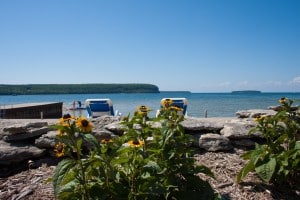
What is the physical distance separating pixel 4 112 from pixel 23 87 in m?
88.8

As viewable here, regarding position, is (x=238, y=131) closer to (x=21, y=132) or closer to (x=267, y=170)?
(x=267, y=170)

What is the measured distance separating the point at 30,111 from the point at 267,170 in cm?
2042

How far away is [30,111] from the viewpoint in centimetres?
2100

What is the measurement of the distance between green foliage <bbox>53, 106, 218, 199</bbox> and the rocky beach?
1.45ft

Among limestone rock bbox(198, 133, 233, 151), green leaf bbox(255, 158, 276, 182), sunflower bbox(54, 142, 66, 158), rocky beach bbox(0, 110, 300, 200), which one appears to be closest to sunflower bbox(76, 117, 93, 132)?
sunflower bbox(54, 142, 66, 158)

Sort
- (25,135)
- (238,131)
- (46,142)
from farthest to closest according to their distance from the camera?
(238,131), (25,135), (46,142)

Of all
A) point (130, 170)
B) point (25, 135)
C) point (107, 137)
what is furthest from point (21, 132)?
point (130, 170)

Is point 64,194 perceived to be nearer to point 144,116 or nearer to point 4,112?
point 144,116

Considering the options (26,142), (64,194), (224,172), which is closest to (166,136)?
(64,194)

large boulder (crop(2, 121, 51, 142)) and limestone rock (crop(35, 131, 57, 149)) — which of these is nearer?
limestone rock (crop(35, 131, 57, 149))

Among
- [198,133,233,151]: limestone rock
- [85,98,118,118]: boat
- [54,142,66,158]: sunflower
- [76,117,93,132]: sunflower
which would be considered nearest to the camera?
[76,117,93,132]: sunflower

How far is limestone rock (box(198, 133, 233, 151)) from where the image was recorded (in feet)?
13.0

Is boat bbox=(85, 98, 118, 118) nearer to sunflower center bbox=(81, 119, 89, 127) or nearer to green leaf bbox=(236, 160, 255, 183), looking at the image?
green leaf bbox=(236, 160, 255, 183)

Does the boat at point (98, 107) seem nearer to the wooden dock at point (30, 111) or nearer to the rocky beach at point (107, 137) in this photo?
the wooden dock at point (30, 111)
